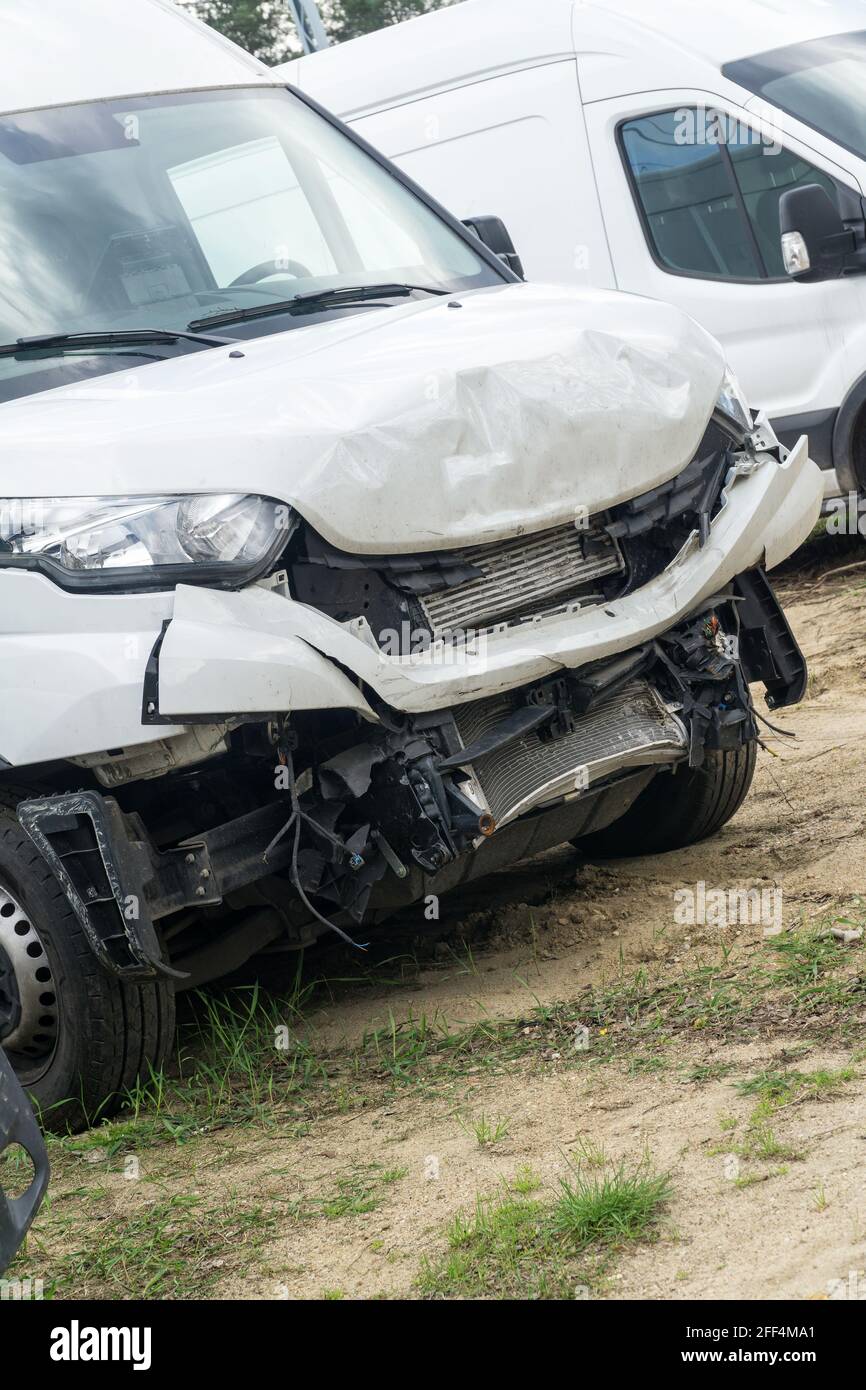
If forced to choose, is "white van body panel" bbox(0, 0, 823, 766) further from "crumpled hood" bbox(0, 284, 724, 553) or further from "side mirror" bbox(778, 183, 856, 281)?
"side mirror" bbox(778, 183, 856, 281)

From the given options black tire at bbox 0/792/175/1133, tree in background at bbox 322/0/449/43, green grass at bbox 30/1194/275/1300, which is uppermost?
tree in background at bbox 322/0/449/43

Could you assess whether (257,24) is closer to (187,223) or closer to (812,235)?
(812,235)

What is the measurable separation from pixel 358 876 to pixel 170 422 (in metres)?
1.08

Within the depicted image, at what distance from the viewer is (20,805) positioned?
3670mm

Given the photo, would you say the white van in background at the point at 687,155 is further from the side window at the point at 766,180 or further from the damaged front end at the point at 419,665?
the damaged front end at the point at 419,665

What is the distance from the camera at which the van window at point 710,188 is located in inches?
312

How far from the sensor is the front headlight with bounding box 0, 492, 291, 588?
354 cm

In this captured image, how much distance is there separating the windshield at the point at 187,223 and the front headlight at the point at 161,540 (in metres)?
0.71

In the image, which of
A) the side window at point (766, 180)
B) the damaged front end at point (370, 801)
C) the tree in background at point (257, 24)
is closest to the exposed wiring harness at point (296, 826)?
the damaged front end at point (370, 801)

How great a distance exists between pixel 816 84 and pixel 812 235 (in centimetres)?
101

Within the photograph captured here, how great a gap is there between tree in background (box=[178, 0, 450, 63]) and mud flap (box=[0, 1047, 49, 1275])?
21307 mm

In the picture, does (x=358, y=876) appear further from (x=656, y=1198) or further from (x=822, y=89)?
(x=822, y=89)

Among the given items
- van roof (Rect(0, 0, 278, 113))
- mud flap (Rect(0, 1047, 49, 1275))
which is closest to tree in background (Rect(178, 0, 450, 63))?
van roof (Rect(0, 0, 278, 113))

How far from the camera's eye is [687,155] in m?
8.10
